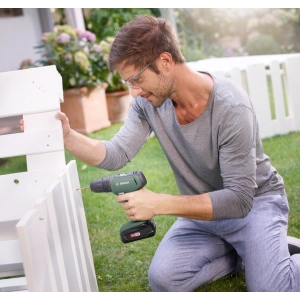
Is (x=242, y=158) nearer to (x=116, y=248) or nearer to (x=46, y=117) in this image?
(x=46, y=117)

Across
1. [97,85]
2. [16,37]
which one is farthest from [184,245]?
[16,37]

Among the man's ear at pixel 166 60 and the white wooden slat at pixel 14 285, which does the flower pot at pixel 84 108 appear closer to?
the man's ear at pixel 166 60

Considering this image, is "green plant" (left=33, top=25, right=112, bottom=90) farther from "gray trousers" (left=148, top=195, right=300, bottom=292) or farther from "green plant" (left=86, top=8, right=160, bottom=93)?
"gray trousers" (left=148, top=195, right=300, bottom=292)

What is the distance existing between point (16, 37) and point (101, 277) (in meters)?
5.37

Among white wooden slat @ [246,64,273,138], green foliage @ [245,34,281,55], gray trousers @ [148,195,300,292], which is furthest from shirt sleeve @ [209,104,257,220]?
green foliage @ [245,34,281,55]

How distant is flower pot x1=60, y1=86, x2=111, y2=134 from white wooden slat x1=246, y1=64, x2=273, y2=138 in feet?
5.65

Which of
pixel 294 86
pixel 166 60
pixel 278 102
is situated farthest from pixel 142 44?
pixel 294 86

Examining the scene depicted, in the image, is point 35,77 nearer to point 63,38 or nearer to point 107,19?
point 63,38

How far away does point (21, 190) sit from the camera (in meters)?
2.25

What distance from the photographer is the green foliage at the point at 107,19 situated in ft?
24.8

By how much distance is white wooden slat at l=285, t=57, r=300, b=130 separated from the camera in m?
5.27

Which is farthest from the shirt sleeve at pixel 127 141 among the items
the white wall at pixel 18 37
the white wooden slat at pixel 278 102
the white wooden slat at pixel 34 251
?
the white wall at pixel 18 37

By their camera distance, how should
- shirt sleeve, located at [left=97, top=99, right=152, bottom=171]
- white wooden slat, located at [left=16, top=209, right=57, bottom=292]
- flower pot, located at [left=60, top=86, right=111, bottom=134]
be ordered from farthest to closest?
1. flower pot, located at [left=60, top=86, right=111, bottom=134]
2. shirt sleeve, located at [left=97, top=99, right=152, bottom=171]
3. white wooden slat, located at [left=16, top=209, right=57, bottom=292]

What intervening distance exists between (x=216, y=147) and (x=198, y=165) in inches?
6.2
